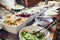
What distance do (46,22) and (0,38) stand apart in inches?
14.7

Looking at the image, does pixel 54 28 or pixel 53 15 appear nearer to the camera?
→ pixel 54 28

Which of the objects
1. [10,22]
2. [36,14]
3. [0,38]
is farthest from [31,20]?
[0,38]

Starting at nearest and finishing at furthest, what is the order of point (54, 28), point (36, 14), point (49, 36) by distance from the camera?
point (49, 36), point (54, 28), point (36, 14)

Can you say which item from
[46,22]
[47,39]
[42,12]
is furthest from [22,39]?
[42,12]

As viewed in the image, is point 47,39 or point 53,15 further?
point 53,15

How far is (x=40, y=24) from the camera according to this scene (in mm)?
957

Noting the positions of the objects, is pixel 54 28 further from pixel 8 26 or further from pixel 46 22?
pixel 8 26

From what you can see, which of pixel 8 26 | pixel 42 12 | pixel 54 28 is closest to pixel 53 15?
pixel 42 12

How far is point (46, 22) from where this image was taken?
95 centimetres

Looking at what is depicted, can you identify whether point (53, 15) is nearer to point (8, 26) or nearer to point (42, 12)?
point (42, 12)

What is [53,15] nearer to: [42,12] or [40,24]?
[42,12]

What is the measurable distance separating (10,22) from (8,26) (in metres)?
0.07

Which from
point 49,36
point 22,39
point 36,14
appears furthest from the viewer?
point 36,14

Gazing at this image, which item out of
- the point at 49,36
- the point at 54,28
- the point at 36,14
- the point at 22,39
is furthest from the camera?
the point at 36,14
